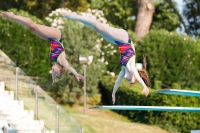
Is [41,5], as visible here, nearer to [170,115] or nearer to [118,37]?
[170,115]

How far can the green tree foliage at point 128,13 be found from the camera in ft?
148

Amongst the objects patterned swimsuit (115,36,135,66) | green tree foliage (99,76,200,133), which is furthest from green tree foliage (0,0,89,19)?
patterned swimsuit (115,36,135,66)

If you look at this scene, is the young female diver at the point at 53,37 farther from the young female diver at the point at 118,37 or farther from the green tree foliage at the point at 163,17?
the green tree foliage at the point at 163,17

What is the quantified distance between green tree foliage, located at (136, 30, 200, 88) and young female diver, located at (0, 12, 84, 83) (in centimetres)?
1666

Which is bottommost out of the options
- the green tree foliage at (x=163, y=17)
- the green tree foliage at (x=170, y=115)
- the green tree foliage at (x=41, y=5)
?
the green tree foliage at (x=170, y=115)

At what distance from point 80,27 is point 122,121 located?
4.68 meters

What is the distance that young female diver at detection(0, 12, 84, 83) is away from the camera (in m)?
16.9

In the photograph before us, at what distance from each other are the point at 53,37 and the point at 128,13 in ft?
92.7

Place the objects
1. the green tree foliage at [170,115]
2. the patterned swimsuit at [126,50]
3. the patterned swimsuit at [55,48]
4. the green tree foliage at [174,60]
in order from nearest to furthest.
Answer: the patterned swimsuit at [126,50], the patterned swimsuit at [55,48], the green tree foliage at [170,115], the green tree foliage at [174,60]

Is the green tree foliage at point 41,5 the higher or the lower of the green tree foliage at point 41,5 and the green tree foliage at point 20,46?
the higher

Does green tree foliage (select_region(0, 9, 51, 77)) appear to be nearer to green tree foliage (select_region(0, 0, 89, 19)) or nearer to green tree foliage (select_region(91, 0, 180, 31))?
green tree foliage (select_region(0, 0, 89, 19))

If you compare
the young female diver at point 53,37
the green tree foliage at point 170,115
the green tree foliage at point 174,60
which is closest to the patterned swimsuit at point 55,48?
the young female diver at point 53,37

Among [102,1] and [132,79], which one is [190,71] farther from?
[132,79]

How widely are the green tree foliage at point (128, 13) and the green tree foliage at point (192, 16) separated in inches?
92.4
